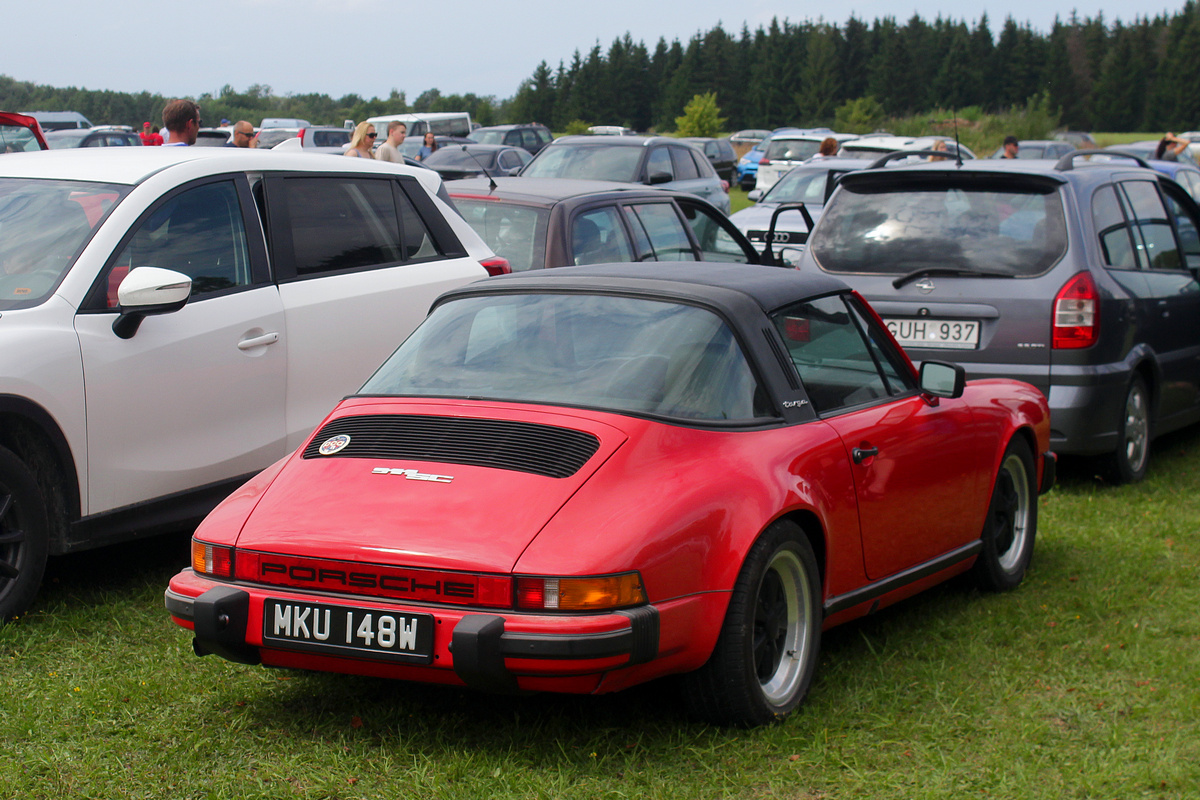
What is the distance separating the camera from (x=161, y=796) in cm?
343

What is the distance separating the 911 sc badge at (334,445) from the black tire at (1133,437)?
16.3 ft

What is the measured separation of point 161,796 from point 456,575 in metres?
0.97

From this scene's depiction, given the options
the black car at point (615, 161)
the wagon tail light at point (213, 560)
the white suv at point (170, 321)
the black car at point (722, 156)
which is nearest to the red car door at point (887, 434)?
the wagon tail light at point (213, 560)

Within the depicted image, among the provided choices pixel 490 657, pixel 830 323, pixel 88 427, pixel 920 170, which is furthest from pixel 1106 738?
pixel 920 170

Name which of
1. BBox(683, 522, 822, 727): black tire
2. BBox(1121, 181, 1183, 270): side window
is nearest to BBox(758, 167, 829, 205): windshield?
BBox(1121, 181, 1183, 270): side window

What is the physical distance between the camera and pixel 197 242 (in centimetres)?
544

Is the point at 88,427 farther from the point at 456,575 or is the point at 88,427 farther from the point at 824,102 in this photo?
the point at 824,102

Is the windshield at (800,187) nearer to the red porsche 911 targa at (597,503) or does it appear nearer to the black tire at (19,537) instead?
the red porsche 911 targa at (597,503)

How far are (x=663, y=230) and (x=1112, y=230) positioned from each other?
9.36 ft

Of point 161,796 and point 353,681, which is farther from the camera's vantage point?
point 353,681

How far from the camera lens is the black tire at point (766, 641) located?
3670 mm

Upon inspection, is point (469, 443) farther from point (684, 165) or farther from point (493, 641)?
point (684, 165)

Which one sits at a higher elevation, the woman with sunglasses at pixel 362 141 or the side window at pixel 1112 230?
the woman with sunglasses at pixel 362 141

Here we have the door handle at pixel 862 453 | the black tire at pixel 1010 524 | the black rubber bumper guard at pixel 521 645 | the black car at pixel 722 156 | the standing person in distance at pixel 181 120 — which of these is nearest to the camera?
the black rubber bumper guard at pixel 521 645
